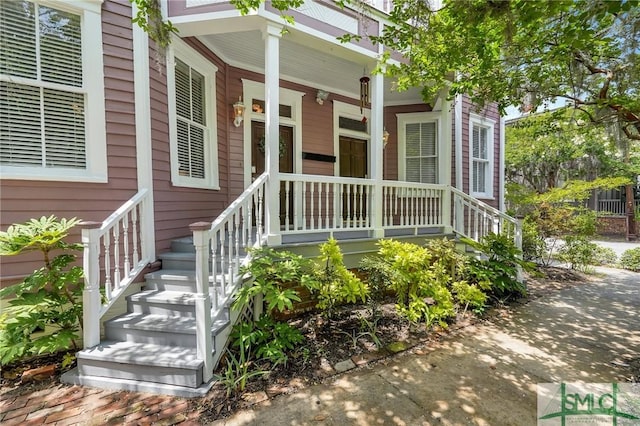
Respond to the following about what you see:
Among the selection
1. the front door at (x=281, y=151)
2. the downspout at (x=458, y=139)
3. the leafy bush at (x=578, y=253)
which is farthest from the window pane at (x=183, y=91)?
the leafy bush at (x=578, y=253)

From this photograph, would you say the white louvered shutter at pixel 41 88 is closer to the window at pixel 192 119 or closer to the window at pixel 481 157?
the window at pixel 192 119

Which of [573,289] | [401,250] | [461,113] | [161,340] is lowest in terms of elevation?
[573,289]

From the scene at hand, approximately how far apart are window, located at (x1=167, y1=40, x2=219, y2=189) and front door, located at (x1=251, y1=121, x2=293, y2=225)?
812 mm

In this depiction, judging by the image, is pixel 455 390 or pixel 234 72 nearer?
pixel 455 390

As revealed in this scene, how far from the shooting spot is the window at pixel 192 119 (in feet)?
12.9

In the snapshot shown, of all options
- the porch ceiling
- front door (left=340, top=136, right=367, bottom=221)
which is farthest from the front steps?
front door (left=340, top=136, right=367, bottom=221)

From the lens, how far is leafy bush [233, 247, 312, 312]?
2730 mm

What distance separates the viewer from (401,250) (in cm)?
352

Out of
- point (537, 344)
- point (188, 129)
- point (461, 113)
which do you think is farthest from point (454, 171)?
point (188, 129)

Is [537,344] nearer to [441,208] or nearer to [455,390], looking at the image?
[455,390]

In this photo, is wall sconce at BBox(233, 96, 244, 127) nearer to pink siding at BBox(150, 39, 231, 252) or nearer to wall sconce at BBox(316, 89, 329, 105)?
pink siding at BBox(150, 39, 231, 252)

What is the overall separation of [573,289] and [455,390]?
181 inches

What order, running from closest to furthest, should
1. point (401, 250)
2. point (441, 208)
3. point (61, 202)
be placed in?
point (61, 202), point (401, 250), point (441, 208)

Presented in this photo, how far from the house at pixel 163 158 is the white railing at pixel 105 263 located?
1cm
